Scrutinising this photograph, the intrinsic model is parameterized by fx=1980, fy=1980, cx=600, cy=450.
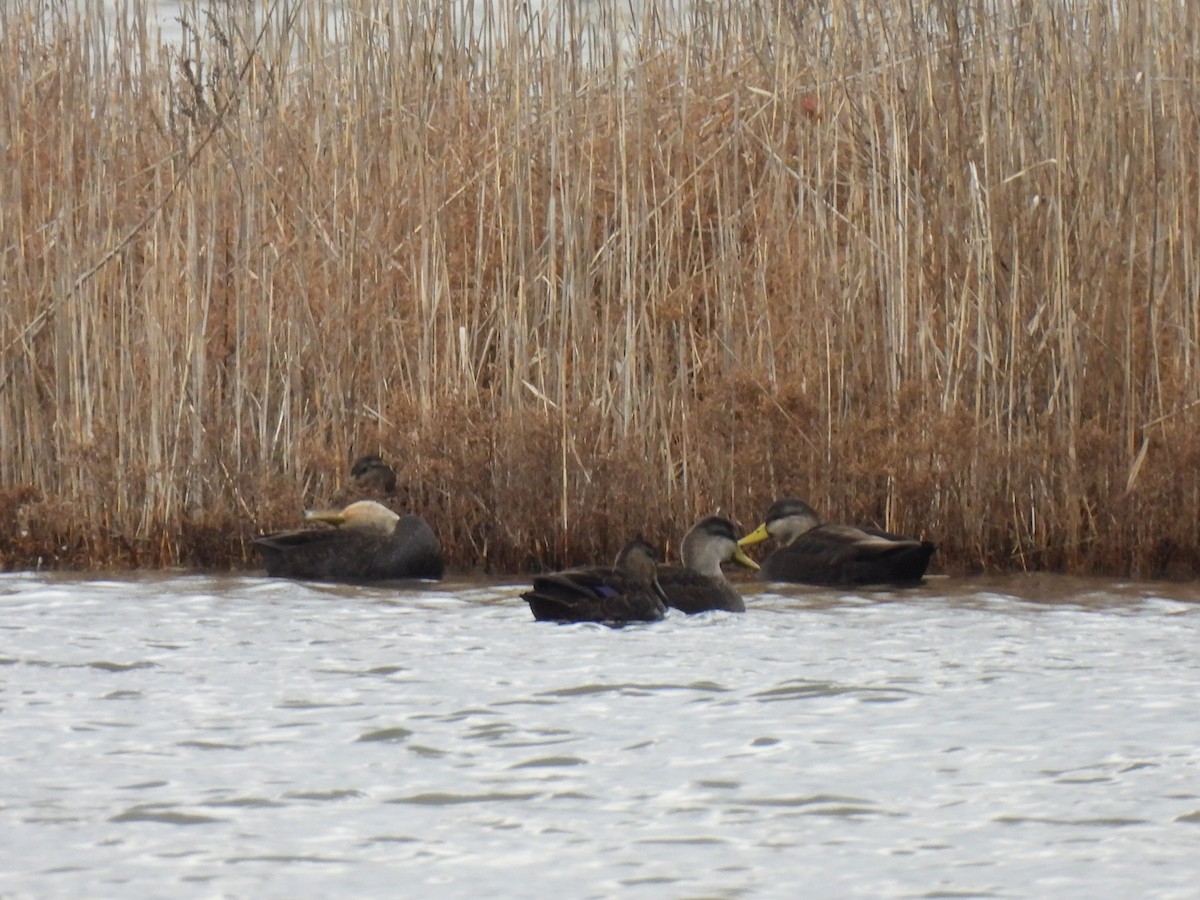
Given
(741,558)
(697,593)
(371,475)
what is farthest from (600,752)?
(371,475)

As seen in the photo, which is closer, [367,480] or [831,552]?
[831,552]

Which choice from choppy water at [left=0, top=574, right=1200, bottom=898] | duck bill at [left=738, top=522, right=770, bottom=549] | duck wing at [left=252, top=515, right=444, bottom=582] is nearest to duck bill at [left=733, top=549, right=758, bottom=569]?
duck bill at [left=738, top=522, right=770, bottom=549]

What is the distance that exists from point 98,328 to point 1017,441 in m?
3.90

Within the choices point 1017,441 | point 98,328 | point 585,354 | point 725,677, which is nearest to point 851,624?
point 725,677

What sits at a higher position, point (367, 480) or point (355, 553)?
point (367, 480)

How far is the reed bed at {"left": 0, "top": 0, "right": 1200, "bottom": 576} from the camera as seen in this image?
7.91 meters

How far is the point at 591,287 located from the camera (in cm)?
849

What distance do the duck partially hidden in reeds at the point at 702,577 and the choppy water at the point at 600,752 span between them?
0.18 metres

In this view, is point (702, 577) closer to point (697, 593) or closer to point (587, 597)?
point (697, 593)

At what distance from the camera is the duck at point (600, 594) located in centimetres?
645

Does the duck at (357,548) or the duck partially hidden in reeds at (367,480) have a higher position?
the duck partially hidden in reeds at (367,480)

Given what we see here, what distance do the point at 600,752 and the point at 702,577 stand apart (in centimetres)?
238

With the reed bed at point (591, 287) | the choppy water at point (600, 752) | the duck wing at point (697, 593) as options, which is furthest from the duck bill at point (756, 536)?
the choppy water at point (600, 752)

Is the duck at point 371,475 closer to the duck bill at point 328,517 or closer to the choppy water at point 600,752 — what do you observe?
the duck bill at point 328,517
